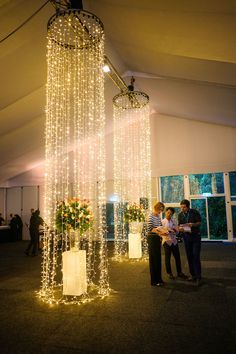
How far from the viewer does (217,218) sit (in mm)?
10359

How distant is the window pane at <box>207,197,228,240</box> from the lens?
10242 mm

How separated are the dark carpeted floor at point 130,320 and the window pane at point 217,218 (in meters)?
5.41

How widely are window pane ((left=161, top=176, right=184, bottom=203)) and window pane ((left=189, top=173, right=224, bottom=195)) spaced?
42 cm

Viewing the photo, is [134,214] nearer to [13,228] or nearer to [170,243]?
[170,243]

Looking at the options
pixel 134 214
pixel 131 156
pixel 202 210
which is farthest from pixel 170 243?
pixel 202 210

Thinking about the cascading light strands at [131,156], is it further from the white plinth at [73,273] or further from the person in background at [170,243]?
A: the white plinth at [73,273]

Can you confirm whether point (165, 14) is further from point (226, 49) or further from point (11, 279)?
point (11, 279)

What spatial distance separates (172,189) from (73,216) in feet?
24.6

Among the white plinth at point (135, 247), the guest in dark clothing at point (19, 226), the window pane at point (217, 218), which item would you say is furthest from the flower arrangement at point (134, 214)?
the guest in dark clothing at point (19, 226)

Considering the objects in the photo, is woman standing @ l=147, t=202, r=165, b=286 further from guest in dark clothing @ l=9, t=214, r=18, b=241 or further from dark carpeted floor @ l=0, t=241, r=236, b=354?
guest in dark clothing @ l=9, t=214, r=18, b=241

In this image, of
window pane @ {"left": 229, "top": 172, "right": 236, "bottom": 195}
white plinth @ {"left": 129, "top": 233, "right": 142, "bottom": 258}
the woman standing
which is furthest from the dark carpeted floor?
window pane @ {"left": 229, "top": 172, "right": 236, "bottom": 195}

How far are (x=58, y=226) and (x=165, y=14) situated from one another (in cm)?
358

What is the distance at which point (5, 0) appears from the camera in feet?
11.8

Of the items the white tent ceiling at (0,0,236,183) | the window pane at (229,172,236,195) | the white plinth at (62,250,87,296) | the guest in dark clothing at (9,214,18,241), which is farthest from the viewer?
the guest in dark clothing at (9,214,18,241)
